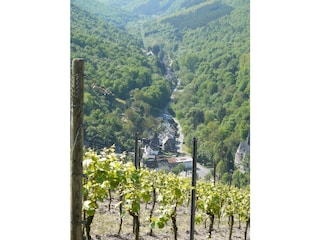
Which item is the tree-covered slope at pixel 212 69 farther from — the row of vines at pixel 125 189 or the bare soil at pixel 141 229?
the row of vines at pixel 125 189

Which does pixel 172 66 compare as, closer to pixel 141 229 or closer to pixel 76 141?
pixel 141 229

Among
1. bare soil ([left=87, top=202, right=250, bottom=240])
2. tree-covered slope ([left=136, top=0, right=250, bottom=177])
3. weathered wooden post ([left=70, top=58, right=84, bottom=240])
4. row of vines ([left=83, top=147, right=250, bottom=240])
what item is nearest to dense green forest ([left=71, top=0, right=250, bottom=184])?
tree-covered slope ([left=136, top=0, right=250, bottom=177])

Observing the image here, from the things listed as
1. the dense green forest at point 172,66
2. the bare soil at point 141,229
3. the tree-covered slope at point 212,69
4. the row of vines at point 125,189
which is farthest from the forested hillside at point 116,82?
the row of vines at point 125,189

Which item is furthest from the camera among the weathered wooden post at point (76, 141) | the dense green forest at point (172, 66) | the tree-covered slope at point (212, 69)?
the tree-covered slope at point (212, 69)

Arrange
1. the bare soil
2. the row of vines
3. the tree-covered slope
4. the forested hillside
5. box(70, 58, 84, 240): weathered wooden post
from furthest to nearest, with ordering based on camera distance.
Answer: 1. the tree-covered slope
2. the forested hillside
3. the bare soil
4. the row of vines
5. box(70, 58, 84, 240): weathered wooden post

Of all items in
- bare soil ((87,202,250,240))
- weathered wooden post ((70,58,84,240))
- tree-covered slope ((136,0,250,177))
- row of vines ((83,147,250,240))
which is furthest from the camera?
tree-covered slope ((136,0,250,177))

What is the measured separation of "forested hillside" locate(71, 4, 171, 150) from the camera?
13.2 metres

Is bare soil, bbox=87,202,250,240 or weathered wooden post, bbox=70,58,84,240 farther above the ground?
weathered wooden post, bbox=70,58,84,240

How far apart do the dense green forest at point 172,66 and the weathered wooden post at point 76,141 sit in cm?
1061

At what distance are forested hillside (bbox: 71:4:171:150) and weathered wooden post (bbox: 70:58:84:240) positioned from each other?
10.1m

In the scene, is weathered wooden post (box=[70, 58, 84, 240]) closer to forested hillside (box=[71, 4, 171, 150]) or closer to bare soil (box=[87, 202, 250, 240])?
bare soil (box=[87, 202, 250, 240])

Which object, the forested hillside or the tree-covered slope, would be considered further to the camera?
the tree-covered slope

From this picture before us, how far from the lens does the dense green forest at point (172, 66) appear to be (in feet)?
48.7

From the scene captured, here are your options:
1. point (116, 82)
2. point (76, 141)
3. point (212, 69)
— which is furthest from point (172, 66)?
point (76, 141)
